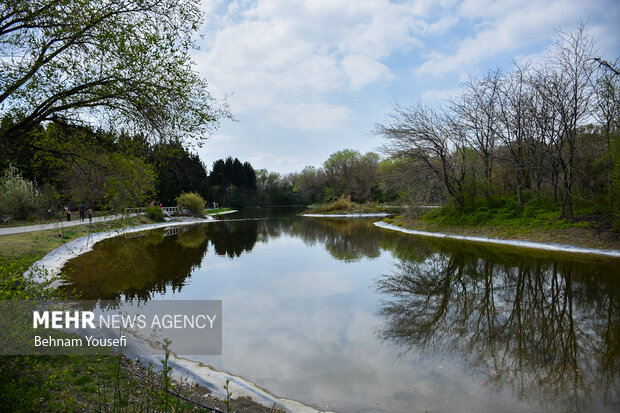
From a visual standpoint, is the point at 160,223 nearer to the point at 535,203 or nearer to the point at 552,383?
the point at 535,203

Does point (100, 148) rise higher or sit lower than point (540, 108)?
lower

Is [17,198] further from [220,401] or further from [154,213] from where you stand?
[220,401]

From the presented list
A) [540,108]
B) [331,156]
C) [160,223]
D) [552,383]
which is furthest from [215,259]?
[331,156]

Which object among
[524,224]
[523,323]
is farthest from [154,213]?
[523,323]

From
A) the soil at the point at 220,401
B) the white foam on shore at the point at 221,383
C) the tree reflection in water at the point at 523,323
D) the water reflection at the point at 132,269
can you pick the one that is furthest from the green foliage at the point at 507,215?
the soil at the point at 220,401

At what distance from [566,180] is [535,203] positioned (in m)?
2.96

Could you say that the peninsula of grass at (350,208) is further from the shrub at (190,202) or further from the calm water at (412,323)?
the calm water at (412,323)

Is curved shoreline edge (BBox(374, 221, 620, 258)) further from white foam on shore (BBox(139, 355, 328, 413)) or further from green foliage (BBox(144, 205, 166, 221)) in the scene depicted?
green foliage (BBox(144, 205, 166, 221))

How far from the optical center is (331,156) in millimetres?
76875

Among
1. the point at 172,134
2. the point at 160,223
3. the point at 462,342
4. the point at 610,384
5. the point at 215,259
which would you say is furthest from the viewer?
the point at 160,223

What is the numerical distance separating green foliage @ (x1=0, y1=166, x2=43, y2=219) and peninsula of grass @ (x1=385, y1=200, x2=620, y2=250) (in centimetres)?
2728

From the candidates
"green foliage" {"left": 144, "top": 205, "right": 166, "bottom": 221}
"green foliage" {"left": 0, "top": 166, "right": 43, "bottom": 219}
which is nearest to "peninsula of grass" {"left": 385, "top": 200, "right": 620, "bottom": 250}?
"green foliage" {"left": 144, "top": 205, "right": 166, "bottom": 221}

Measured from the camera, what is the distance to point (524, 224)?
59.7 feet

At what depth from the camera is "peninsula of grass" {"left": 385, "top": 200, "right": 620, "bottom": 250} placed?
14.6 metres
